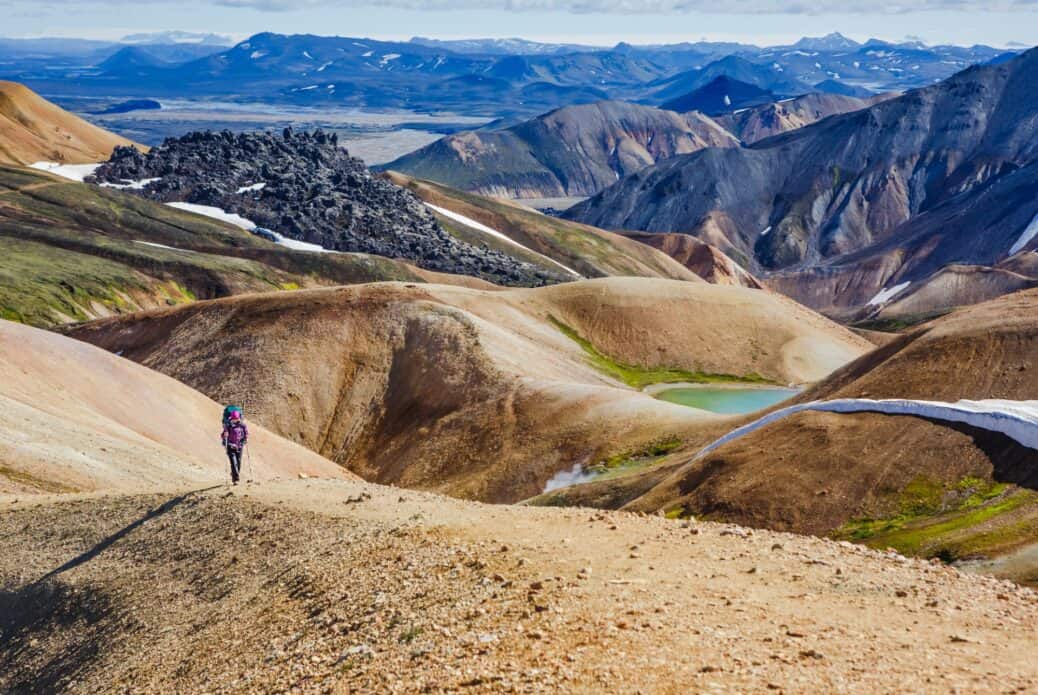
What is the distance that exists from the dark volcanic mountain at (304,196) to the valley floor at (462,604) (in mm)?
143391

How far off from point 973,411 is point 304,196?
161115mm

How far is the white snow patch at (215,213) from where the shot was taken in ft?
581

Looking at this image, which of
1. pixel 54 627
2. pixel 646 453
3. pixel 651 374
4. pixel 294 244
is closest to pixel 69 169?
pixel 294 244

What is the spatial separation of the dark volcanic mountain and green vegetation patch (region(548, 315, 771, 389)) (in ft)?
226

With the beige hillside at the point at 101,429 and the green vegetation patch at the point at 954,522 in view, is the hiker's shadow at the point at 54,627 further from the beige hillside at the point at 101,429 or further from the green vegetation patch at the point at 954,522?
the green vegetation patch at the point at 954,522

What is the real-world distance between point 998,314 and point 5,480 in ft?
141

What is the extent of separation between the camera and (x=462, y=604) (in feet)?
65.3

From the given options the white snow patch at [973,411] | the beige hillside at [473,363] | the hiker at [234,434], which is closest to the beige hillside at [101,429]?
the hiker at [234,434]

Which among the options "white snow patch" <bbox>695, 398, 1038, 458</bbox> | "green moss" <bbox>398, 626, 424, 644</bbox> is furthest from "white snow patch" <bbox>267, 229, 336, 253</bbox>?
"green moss" <bbox>398, 626, 424, 644</bbox>

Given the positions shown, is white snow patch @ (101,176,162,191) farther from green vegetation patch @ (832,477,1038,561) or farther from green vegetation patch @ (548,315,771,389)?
green vegetation patch @ (832,477,1038,561)

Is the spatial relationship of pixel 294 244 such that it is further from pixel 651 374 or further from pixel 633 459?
pixel 633 459

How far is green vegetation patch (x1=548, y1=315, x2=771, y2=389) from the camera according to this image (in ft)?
332

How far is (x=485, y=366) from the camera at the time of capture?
79.1 m

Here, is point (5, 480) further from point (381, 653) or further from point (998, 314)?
point (998, 314)
